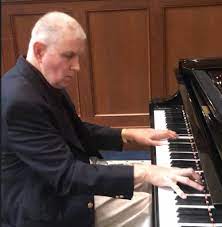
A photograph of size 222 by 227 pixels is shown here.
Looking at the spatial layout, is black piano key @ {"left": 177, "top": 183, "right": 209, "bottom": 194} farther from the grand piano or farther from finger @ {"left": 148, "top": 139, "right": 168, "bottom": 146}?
finger @ {"left": 148, "top": 139, "right": 168, "bottom": 146}

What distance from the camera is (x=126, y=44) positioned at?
310cm

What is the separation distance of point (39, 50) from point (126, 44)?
189 centimetres

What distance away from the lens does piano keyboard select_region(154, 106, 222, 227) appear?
1071 millimetres

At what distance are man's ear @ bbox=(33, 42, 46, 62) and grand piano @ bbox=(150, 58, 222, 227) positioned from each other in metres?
0.54

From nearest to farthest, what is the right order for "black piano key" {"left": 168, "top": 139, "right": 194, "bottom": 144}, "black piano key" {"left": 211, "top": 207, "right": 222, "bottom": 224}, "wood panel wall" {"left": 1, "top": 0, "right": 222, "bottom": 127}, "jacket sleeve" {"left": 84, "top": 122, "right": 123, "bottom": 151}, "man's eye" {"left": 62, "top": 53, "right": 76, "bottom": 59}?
1. "black piano key" {"left": 211, "top": 207, "right": 222, "bottom": 224}
2. "man's eye" {"left": 62, "top": 53, "right": 76, "bottom": 59}
3. "black piano key" {"left": 168, "top": 139, "right": 194, "bottom": 144}
4. "jacket sleeve" {"left": 84, "top": 122, "right": 123, "bottom": 151}
5. "wood panel wall" {"left": 1, "top": 0, "right": 222, "bottom": 127}

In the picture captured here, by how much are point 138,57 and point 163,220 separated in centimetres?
213

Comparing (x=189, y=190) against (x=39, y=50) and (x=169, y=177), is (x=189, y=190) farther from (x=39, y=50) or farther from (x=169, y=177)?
(x=39, y=50)

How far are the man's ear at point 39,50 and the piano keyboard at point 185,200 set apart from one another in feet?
1.78

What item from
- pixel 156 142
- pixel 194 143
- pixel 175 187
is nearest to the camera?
pixel 175 187

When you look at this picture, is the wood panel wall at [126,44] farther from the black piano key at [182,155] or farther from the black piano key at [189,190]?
the black piano key at [189,190]

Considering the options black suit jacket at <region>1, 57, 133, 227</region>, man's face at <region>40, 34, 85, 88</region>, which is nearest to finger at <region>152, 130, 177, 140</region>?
black suit jacket at <region>1, 57, 133, 227</region>

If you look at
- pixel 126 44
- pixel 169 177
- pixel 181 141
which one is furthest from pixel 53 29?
pixel 126 44

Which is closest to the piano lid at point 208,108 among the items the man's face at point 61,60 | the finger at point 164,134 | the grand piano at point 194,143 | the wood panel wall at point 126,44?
the grand piano at point 194,143

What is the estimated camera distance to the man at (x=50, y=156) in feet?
3.99
